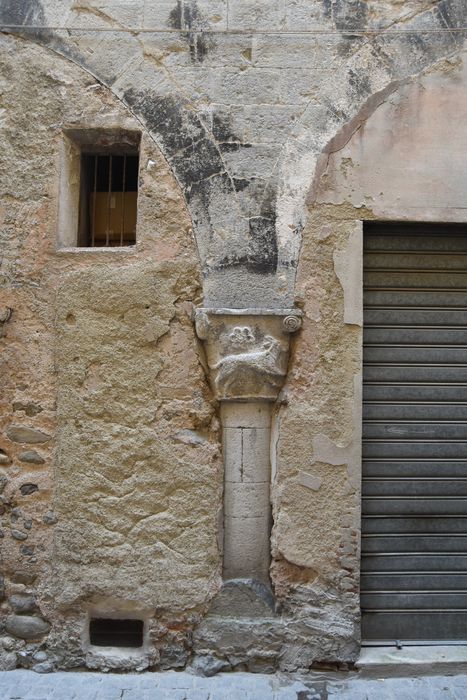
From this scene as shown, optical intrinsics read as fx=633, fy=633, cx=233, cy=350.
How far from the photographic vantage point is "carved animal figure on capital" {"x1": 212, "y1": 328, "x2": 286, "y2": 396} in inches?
136

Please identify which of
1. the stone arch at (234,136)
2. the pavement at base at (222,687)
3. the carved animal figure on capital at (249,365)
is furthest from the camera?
the stone arch at (234,136)

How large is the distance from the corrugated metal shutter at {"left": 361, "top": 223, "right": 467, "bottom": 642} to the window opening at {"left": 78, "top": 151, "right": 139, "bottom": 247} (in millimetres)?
1465

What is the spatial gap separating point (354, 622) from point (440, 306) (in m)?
1.86

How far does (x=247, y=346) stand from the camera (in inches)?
137

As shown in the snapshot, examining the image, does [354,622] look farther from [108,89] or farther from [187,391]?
[108,89]

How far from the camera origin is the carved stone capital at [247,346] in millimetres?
3463

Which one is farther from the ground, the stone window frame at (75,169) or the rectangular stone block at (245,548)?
the stone window frame at (75,169)

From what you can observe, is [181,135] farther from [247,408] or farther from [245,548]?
[245,548]

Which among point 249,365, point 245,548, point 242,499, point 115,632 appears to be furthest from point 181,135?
point 115,632

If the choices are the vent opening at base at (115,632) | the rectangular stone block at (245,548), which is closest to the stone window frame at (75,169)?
the rectangular stone block at (245,548)

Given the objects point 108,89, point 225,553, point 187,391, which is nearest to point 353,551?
point 225,553

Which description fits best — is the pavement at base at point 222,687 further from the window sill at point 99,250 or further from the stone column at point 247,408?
the window sill at point 99,250

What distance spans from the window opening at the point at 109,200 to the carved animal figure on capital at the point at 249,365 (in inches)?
40.0

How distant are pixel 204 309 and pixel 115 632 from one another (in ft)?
6.24
